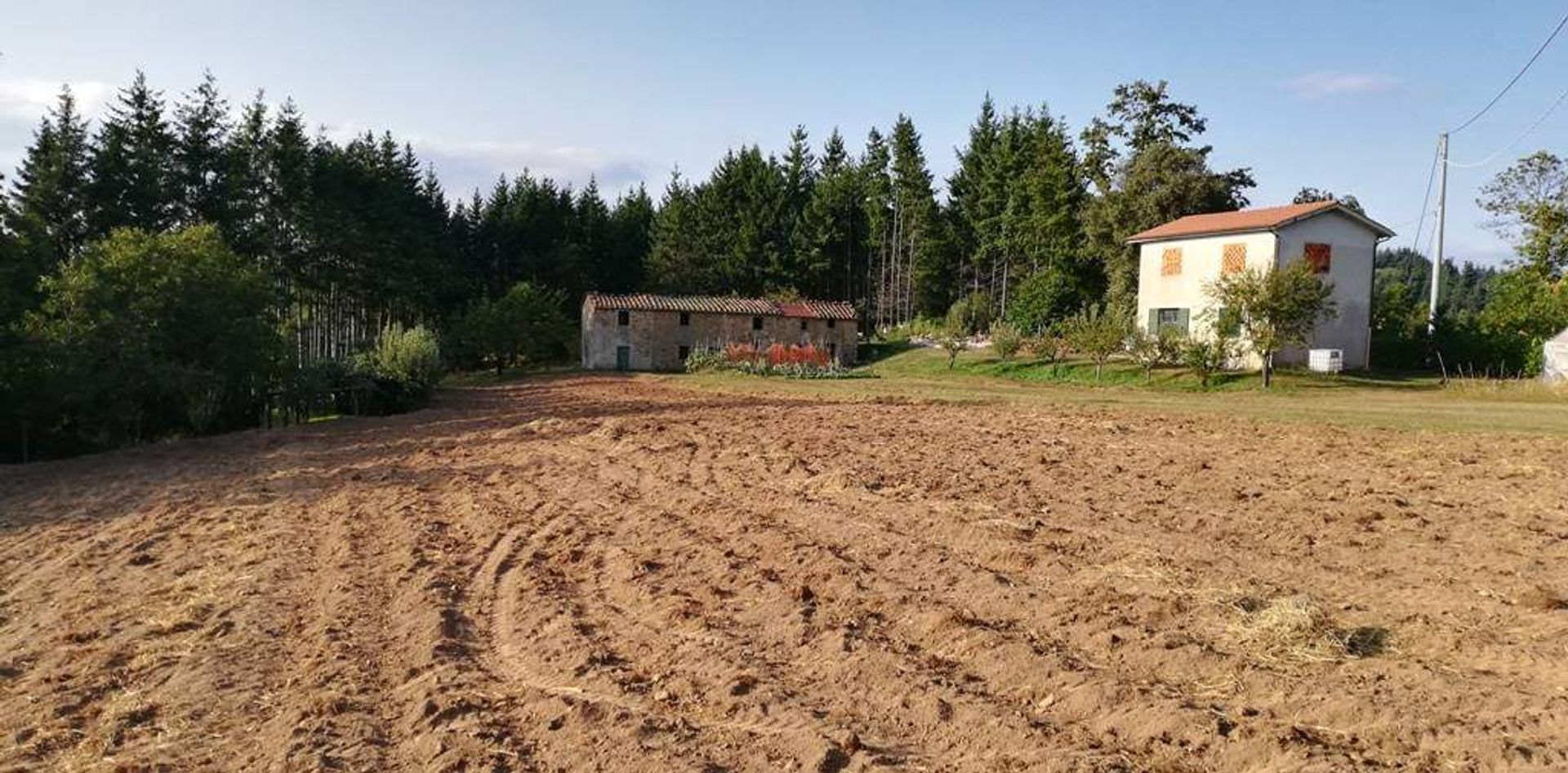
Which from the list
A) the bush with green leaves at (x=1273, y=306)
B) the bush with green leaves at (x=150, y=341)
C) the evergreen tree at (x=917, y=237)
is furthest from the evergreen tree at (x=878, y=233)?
the bush with green leaves at (x=150, y=341)

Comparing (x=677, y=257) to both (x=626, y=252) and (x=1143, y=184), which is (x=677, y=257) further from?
(x=1143, y=184)

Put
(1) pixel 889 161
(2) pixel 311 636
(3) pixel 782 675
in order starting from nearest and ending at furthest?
1. (3) pixel 782 675
2. (2) pixel 311 636
3. (1) pixel 889 161

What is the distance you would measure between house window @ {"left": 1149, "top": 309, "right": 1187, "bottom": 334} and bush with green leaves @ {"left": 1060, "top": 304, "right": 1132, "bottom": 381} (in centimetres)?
87

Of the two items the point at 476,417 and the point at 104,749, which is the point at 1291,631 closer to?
the point at 104,749

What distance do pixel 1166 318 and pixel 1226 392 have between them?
9.66 metres

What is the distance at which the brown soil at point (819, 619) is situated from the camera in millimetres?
4984

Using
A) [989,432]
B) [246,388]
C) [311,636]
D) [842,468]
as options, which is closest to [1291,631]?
[311,636]

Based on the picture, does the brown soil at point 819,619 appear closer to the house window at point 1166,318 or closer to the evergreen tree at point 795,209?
the house window at point 1166,318

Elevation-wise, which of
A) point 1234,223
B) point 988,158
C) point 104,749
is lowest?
point 104,749

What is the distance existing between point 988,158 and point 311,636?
2526 inches

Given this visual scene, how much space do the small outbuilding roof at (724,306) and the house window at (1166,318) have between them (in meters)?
19.1

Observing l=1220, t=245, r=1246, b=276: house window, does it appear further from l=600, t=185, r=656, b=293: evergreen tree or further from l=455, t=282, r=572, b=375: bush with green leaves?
l=600, t=185, r=656, b=293: evergreen tree

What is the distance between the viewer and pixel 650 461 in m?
14.9

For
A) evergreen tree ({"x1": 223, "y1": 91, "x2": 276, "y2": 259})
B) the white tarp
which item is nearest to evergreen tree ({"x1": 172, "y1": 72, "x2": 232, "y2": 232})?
evergreen tree ({"x1": 223, "y1": 91, "x2": 276, "y2": 259})
